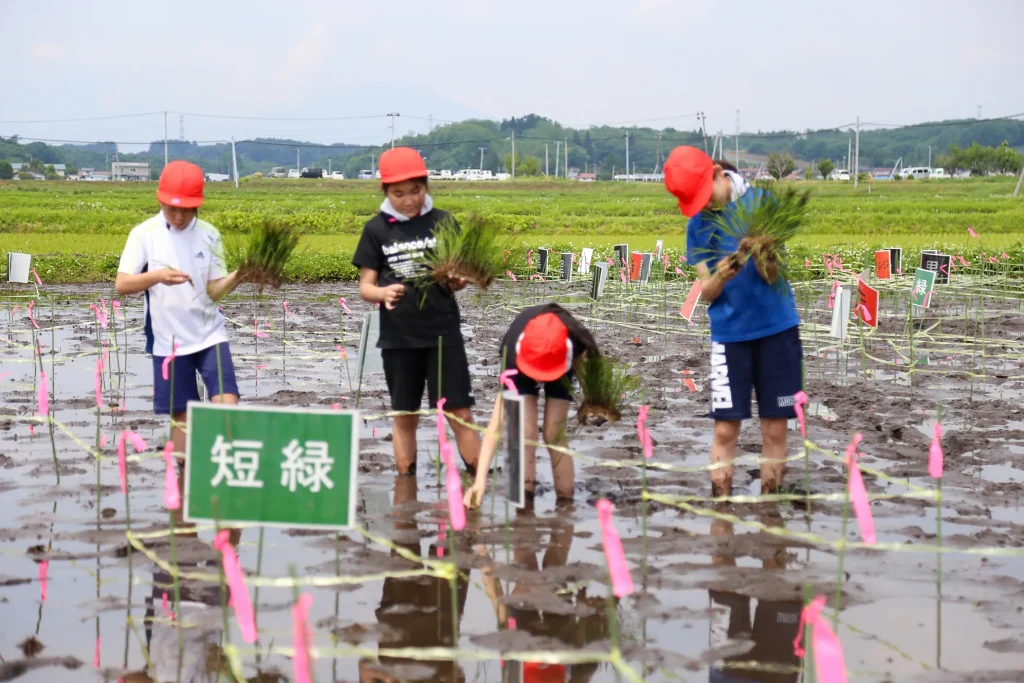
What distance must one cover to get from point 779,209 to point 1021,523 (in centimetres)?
167

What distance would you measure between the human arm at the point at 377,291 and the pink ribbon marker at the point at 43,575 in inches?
64.5

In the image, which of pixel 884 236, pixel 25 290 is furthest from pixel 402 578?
pixel 884 236

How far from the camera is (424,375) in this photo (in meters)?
5.62

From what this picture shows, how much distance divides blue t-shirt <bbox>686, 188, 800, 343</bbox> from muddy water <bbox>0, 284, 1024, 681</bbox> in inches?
30.8

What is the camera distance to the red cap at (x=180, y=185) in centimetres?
Result: 491

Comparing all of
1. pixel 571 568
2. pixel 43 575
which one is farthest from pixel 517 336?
pixel 43 575

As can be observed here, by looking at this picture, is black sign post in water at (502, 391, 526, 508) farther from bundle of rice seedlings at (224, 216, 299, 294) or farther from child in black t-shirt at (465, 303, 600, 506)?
bundle of rice seedlings at (224, 216, 299, 294)

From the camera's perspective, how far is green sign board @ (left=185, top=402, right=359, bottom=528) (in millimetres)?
3320

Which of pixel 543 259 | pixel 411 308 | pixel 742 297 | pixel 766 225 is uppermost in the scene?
pixel 766 225

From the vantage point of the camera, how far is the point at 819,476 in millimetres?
5793

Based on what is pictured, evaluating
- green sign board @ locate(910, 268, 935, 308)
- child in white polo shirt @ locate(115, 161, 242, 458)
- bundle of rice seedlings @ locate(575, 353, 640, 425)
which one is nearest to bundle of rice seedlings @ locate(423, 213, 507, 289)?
bundle of rice seedlings @ locate(575, 353, 640, 425)

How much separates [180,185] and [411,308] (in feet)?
3.75

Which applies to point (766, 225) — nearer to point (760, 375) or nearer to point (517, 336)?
point (760, 375)

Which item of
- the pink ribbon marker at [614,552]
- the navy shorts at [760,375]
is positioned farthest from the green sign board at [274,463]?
the navy shorts at [760,375]
